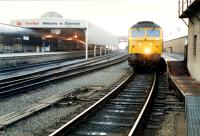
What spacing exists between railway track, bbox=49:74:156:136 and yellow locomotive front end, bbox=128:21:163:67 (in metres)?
9.79

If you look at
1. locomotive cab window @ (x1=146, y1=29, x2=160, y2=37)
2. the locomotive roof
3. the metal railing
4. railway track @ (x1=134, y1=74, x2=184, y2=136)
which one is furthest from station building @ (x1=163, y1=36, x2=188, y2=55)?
railway track @ (x1=134, y1=74, x2=184, y2=136)

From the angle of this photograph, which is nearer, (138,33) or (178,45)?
(138,33)

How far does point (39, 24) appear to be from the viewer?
36594mm

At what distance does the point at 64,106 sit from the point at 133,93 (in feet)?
12.0

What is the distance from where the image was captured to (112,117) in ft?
32.0

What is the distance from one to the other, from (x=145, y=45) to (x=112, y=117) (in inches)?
583

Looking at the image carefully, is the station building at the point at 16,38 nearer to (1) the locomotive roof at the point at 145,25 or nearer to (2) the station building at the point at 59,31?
(2) the station building at the point at 59,31

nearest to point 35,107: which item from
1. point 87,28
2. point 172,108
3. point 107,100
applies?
point 107,100

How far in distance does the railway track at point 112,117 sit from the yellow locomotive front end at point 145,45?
32.1ft

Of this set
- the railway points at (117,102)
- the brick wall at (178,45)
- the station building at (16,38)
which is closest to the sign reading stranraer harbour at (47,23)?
the station building at (16,38)

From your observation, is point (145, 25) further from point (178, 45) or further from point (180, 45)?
point (178, 45)

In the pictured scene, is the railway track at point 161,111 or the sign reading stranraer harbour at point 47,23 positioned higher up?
the sign reading stranraer harbour at point 47,23

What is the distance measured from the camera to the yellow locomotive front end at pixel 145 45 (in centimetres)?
2383

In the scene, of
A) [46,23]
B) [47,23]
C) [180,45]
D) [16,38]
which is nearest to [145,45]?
[16,38]
